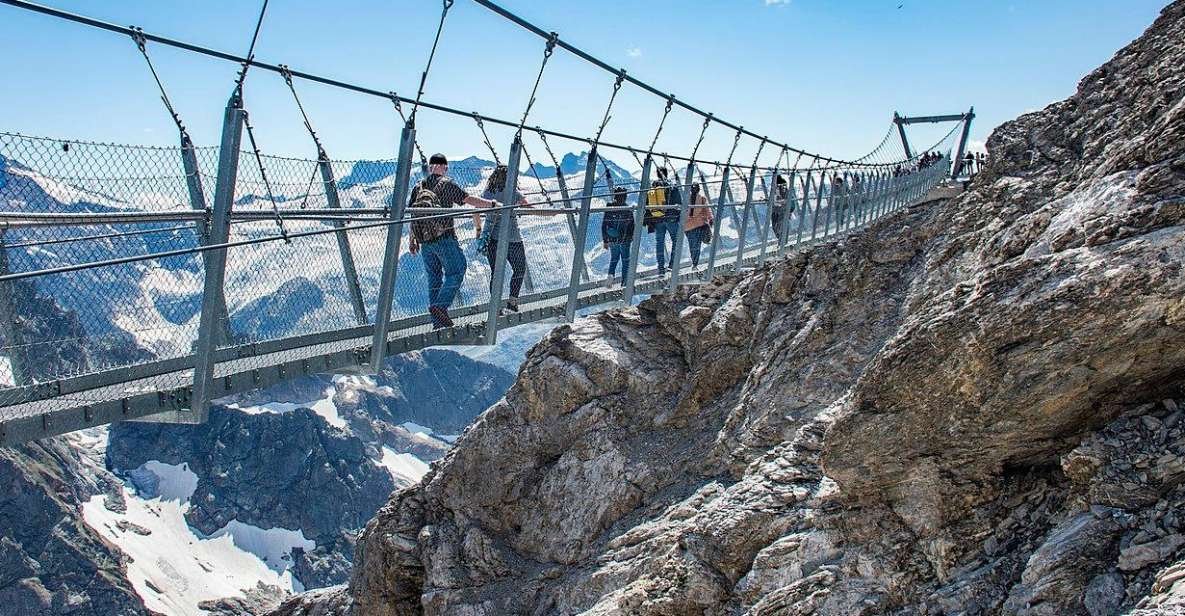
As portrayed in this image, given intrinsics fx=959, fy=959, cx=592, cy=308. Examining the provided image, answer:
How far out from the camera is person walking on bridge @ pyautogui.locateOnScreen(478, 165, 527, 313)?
9.66 m

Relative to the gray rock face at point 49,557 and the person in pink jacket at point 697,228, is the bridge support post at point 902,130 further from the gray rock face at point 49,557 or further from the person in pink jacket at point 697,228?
the gray rock face at point 49,557

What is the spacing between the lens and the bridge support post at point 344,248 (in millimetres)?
8258

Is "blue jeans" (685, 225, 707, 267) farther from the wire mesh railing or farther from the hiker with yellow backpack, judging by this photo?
the wire mesh railing

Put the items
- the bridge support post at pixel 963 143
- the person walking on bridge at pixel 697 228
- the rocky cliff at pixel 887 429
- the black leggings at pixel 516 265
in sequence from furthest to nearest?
the bridge support post at pixel 963 143, the person walking on bridge at pixel 697 228, the black leggings at pixel 516 265, the rocky cliff at pixel 887 429

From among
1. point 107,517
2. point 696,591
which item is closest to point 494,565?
point 696,591

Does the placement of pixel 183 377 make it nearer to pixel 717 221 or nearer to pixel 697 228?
pixel 717 221

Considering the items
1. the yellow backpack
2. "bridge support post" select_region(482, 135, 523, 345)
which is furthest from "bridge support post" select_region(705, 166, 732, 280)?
"bridge support post" select_region(482, 135, 523, 345)

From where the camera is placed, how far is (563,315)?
10.7 m

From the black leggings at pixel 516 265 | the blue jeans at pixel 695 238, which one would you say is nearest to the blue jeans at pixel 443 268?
the black leggings at pixel 516 265

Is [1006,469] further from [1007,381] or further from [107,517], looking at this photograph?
[107,517]

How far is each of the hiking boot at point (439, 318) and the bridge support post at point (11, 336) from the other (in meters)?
3.57

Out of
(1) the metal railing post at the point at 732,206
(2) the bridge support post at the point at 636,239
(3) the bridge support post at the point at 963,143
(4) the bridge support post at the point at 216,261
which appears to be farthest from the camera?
(3) the bridge support post at the point at 963,143

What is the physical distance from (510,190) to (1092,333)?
203 inches

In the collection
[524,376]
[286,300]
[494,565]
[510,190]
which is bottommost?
[494,565]
